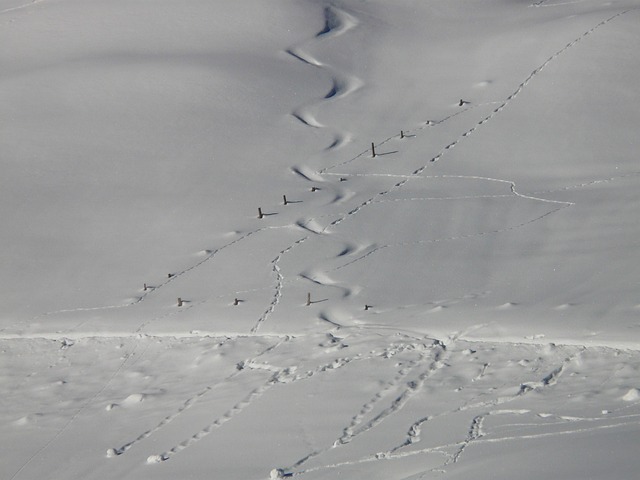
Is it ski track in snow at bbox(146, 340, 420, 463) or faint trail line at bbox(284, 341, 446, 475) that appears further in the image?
ski track in snow at bbox(146, 340, 420, 463)

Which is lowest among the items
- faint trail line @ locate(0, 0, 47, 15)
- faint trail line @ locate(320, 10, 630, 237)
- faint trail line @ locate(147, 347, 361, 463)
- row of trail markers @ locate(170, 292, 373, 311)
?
faint trail line @ locate(147, 347, 361, 463)

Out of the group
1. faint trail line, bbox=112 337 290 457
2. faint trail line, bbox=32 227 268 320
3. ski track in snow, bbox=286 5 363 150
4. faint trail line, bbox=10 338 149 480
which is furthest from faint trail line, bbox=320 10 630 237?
faint trail line, bbox=10 338 149 480

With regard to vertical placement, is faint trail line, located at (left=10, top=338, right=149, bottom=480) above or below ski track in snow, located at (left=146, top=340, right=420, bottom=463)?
below

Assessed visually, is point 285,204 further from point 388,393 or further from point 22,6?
point 22,6

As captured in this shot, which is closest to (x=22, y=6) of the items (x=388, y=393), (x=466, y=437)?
(x=388, y=393)

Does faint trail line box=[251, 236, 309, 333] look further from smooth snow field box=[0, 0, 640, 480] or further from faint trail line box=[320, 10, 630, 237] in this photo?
faint trail line box=[320, 10, 630, 237]

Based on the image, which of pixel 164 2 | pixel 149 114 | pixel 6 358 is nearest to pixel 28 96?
pixel 149 114

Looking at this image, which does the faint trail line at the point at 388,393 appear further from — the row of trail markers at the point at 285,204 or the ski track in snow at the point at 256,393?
the row of trail markers at the point at 285,204

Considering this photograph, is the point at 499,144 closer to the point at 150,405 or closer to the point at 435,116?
the point at 435,116

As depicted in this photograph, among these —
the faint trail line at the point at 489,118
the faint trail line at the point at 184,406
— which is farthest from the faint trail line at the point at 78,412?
the faint trail line at the point at 489,118
